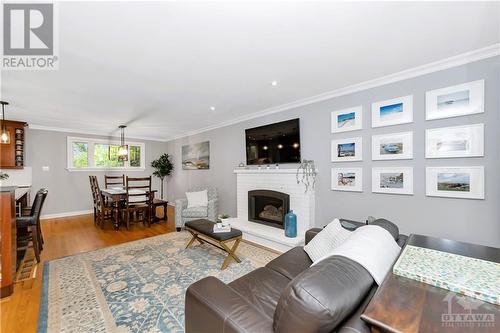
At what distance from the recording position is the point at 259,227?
12.3 ft

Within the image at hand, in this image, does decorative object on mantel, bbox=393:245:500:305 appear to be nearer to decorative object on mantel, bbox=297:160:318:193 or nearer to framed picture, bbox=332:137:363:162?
framed picture, bbox=332:137:363:162

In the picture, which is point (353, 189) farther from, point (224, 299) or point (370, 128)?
point (224, 299)

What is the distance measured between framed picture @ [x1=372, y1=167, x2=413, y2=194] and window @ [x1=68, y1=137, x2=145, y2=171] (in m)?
6.00

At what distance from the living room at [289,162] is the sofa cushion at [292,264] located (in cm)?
2

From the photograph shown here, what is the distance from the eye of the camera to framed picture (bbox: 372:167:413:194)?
2459mm

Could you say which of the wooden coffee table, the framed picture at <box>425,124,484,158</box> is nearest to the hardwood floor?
the wooden coffee table

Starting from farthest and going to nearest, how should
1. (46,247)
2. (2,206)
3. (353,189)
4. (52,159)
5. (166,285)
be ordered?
1. (52,159)
2. (46,247)
3. (353,189)
4. (166,285)
5. (2,206)

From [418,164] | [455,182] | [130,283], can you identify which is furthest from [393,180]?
[130,283]

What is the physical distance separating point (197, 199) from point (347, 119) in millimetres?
3336

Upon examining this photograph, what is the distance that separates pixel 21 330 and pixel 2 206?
124 centimetres

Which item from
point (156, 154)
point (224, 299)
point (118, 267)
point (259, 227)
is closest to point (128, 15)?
point (224, 299)

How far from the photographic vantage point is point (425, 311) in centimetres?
72

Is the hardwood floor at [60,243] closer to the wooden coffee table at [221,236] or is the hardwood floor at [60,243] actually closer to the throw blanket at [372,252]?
the wooden coffee table at [221,236]

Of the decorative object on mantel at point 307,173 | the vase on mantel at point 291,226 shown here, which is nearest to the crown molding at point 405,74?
the decorative object on mantel at point 307,173
